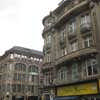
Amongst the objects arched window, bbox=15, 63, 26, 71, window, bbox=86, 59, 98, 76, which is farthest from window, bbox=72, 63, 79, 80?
arched window, bbox=15, 63, 26, 71

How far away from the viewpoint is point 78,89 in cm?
2152

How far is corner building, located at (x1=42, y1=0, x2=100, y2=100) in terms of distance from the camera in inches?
810

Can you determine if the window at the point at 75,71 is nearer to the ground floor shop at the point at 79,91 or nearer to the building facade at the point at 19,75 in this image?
the ground floor shop at the point at 79,91

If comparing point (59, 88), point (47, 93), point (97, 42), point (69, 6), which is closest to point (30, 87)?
point (47, 93)

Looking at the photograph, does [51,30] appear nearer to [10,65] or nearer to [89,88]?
[89,88]

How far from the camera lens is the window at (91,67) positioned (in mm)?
20498

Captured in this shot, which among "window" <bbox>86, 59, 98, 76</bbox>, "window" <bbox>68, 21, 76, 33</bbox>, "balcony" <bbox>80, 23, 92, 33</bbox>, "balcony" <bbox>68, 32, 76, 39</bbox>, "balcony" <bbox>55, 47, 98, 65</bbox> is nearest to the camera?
"window" <bbox>86, 59, 98, 76</bbox>

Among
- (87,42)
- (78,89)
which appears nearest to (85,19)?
(87,42)

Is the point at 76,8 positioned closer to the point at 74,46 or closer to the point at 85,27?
A: the point at 85,27

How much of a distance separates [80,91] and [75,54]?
4.93 meters

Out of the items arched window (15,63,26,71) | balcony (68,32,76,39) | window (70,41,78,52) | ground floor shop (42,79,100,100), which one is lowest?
ground floor shop (42,79,100,100)

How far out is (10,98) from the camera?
47.5 meters

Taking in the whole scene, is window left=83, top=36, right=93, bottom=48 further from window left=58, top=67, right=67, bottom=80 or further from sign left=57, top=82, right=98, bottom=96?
sign left=57, top=82, right=98, bottom=96

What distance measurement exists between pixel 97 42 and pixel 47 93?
13753mm
